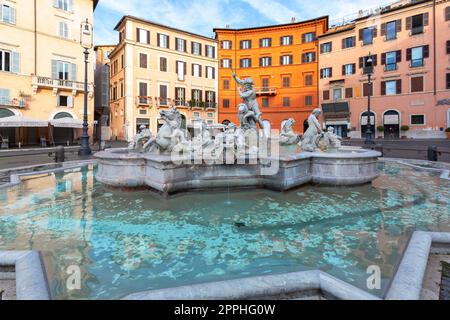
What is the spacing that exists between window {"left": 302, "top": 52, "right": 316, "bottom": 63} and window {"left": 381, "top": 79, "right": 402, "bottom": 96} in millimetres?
10216

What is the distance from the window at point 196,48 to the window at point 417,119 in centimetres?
2862

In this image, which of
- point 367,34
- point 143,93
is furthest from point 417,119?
point 143,93

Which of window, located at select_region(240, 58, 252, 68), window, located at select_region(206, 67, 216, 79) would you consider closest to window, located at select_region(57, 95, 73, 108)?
window, located at select_region(206, 67, 216, 79)

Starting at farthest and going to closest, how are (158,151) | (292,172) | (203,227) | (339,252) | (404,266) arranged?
1. (158,151)
2. (292,172)
3. (203,227)
4. (339,252)
5. (404,266)

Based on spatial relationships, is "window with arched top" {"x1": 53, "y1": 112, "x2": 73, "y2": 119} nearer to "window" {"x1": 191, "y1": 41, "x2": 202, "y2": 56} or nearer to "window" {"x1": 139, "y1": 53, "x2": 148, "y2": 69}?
"window" {"x1": 139, "y1": 53, "x2": 148, "y2": 69}

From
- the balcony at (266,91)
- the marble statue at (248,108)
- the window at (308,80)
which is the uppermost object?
the window at (308,80)

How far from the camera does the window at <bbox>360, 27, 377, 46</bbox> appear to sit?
3353cm

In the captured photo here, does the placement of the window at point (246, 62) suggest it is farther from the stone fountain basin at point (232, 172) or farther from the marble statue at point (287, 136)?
the stone fountain basin at point (232, 172)

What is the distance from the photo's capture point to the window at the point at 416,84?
30.8 metres

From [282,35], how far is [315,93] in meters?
10.1

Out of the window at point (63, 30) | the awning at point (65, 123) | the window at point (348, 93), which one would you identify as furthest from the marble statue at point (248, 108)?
the window at point (348, 93)

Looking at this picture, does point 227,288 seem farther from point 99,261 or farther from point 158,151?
point 158,151

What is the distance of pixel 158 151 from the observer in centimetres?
659
